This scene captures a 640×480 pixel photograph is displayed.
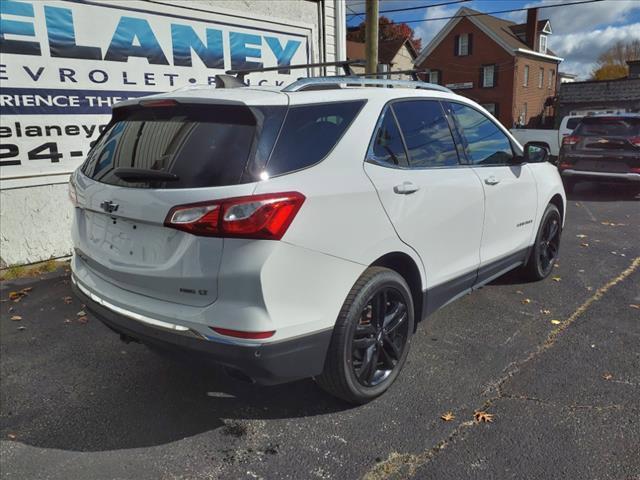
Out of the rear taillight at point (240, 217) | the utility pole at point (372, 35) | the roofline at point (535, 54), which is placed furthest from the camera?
the roofline at point (535, 54)

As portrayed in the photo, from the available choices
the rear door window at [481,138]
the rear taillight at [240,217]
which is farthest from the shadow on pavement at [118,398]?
the rear door window at [481,138]

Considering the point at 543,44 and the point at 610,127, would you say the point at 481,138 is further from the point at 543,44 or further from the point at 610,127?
the point at 543,44

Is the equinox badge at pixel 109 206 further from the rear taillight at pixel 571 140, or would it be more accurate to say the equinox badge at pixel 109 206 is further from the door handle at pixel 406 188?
the rear taillight at pixel 571 140

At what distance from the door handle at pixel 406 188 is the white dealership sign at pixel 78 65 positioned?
3.50m

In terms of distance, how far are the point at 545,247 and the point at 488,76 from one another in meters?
35.8

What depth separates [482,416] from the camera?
2.97m

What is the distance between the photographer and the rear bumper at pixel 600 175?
33.3 ft

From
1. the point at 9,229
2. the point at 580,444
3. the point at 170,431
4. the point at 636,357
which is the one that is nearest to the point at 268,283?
the point at 170,431

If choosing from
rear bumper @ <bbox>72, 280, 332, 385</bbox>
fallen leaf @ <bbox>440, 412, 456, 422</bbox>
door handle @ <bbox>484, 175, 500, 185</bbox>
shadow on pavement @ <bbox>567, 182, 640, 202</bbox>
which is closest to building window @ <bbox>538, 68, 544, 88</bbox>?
shadow on pavement @ <bbox>567, 182, 640, 202</bbox>

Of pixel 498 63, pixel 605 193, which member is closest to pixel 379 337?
pixel 605 193

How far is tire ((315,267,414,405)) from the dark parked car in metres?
8.92

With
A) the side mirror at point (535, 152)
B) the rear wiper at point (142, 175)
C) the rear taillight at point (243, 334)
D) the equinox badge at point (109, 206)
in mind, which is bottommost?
the rear taillight at point (243, 334)

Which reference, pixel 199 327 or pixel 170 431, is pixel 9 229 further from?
pixel 199 327

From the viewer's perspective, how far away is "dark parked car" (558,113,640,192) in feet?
33.6
